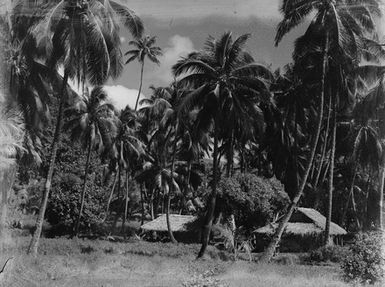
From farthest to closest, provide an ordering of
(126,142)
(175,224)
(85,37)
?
1. (126,142)
2. (175,224)
3. (85,37)

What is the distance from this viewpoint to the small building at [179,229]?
104 ft

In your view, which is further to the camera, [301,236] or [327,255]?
[301,236]

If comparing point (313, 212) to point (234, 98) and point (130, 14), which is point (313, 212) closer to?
point (234, 98)

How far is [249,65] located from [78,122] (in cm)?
1388

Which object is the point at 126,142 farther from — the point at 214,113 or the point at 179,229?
the point at 214,113

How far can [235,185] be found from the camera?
26.4 m

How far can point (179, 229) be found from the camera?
31859 millimetres

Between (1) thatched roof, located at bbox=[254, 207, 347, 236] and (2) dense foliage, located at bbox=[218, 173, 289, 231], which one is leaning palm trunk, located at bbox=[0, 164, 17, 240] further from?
(2) dense foliage, located at bbox=[218, 173, 289, 231]

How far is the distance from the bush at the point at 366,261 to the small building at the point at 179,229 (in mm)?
22391

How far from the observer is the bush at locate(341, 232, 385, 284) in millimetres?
8391

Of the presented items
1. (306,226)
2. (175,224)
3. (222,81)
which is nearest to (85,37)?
(222,81)

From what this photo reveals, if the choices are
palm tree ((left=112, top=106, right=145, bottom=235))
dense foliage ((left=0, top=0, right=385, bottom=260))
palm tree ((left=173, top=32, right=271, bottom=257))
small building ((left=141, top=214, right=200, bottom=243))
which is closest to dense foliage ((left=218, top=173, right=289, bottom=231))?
dense foliage ((left=0, top=0, right=385, bottom=260))

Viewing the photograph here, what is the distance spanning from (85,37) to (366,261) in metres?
7.71

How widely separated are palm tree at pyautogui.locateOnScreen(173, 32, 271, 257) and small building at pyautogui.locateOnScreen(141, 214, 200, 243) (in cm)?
1135
